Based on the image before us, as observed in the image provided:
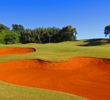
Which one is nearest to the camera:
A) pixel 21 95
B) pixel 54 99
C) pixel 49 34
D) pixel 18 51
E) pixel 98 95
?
pixel 54 99

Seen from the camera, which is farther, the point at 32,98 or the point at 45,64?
the point at 45,64

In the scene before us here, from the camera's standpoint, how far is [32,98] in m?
4.73

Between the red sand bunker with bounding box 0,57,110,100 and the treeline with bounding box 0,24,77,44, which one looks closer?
the red sand bunker with bounding box 0,57,110,100

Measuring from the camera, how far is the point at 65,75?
10930 millimetres

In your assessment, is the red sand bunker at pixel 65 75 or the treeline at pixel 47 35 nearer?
the red sand bunker at pixel 65 75

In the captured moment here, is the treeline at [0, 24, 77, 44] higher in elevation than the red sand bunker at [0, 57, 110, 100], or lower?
higher

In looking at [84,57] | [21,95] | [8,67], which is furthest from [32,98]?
[84,57]

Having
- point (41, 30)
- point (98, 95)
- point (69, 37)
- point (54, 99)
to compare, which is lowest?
point (98, 95)

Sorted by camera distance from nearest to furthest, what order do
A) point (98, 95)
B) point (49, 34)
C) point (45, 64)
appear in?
point (98, 95)
point (45, 64)
point (49, 34)

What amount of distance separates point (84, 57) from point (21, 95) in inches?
493

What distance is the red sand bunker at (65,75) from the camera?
25.9 feet

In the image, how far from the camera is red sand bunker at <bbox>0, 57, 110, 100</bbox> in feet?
25.9

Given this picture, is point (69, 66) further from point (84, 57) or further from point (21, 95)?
point (21, 95)

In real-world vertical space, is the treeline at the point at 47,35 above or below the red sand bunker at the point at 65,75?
above
